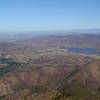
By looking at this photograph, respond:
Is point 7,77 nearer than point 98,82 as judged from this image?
No

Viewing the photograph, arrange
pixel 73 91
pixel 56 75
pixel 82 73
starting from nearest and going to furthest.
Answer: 1. pixel 73 91
2. pixel 82 73
3. pixel 56 75

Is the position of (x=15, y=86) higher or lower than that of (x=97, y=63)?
lower

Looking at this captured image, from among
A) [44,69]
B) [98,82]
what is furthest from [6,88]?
[98,82]

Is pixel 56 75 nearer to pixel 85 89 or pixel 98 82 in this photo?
pixel 98 82

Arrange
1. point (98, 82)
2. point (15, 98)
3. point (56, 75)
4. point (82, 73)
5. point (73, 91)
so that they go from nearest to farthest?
point (73, 91) → point (15, 98) → point (98, 82) → point (82, 73) → point (56, 75)

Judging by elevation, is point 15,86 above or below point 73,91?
below

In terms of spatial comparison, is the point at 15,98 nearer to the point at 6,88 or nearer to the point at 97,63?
the point at 6,88

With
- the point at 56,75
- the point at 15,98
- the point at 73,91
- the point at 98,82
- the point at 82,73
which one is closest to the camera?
the point at 73,91

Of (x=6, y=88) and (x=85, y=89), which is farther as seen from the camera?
(x=6, y=88)

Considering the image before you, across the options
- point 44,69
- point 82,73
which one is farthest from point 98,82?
point 44,69
